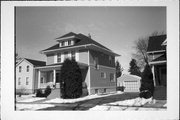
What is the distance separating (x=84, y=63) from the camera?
6.37m

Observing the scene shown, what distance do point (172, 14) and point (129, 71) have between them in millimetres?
1906

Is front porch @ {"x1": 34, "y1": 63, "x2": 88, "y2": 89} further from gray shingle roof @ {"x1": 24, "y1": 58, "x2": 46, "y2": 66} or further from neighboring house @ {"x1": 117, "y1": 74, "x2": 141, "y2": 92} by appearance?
neighboring house @ {"x1": 117, "y1": 74, "x2": 141, "y2": 92}

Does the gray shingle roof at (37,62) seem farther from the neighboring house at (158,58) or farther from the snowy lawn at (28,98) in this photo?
the neighboring house at (158,58)

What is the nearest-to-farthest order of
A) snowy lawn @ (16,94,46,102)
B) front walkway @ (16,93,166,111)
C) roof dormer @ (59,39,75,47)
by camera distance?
front walkway @ (16,93,166,111), snowy lawn @ (16,94,46,102), roof dormer @ (59,39,75,47)

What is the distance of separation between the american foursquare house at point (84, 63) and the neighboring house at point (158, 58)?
3.33 ft

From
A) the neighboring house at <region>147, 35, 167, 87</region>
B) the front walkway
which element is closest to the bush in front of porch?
the front walkway

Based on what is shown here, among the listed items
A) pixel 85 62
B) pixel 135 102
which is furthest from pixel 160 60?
pixel 85 62

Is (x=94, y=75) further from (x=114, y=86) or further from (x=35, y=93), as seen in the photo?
(x=35, y=93)

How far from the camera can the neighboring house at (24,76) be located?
20.1 feet

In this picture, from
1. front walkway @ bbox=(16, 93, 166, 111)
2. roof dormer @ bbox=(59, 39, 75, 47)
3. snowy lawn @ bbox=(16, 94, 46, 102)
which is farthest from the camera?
roof dormer @ bbox=(59, 39, 75, 47)

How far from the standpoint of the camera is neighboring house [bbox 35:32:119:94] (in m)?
6.30

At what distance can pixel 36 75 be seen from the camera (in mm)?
6352

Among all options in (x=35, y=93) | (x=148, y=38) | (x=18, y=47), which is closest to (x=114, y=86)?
(x=148, y=38)

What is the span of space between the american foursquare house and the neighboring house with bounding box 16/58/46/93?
14cm
